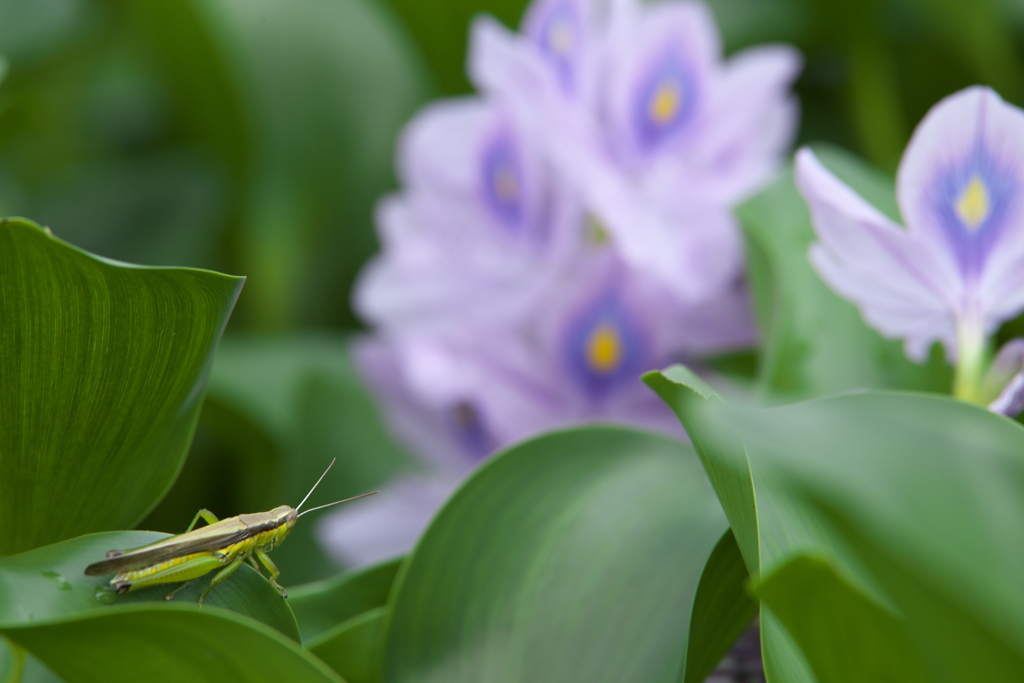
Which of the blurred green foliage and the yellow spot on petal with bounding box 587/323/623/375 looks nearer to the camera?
the blurred green foliage

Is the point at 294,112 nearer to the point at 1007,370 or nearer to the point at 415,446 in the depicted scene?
the point at 415,446

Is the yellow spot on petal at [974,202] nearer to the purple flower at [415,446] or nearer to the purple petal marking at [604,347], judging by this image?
the purple petal marking at [604,347]

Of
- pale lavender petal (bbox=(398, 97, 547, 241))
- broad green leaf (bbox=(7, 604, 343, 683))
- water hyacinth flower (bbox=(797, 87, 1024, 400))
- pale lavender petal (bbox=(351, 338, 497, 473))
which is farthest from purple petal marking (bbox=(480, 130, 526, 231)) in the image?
broad green leaf (bbox=(7, 604, 343, 683))

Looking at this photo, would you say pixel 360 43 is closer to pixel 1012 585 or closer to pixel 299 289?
pixel 299 289

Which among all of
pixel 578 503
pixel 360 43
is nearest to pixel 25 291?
pixel 578 503

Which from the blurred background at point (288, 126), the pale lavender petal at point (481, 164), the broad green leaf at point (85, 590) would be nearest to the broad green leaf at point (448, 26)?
the blurred background at point (288, 126)

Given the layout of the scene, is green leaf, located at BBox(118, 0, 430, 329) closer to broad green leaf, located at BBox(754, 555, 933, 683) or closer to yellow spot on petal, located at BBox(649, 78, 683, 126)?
yellow spot on petal, located at BBox(649, 78, 683, 126)
